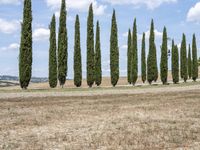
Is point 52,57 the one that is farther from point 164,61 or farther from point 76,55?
point 164,61

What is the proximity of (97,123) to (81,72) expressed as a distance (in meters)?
39.8

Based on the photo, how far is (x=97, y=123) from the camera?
16.5 meters

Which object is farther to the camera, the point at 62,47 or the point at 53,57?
the point at 53,57

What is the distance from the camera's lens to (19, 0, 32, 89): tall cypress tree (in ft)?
154

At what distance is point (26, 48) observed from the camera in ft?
155

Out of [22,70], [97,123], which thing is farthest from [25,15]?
[97,123]

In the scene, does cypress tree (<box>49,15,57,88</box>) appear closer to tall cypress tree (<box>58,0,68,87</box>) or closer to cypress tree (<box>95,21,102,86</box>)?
tall cypress tree (<box>58,0,68,87</box>)

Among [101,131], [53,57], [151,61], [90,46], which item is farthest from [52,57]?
[101,131]

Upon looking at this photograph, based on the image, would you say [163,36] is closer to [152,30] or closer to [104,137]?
[152,30]

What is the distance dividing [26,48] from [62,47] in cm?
694

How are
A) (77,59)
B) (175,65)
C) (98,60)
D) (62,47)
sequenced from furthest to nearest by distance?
(175,65) → (98,60) → (77,59) → (62,47)

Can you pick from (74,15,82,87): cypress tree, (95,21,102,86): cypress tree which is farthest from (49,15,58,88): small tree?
(95,21,102,86): cypress tree

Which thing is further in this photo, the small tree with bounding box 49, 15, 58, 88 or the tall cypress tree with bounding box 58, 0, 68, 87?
the small tree with bounding box 49, 15, 58, 88

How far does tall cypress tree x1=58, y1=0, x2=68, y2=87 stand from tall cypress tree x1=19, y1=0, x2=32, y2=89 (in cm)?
583
